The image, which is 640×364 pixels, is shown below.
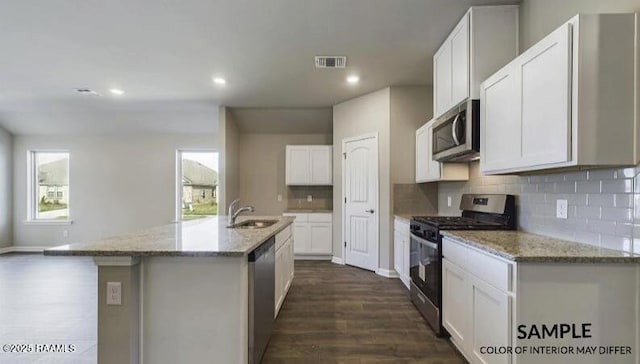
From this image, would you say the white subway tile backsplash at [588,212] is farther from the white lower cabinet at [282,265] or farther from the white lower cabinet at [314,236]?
the white lower cabinet at [314,236]

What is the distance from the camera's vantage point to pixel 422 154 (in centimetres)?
420

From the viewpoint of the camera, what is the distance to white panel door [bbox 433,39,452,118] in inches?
123

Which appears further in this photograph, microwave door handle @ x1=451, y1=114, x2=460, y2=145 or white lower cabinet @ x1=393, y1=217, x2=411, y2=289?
white lower cabinet @ x1=393, y1=217, x2=411, y2=289

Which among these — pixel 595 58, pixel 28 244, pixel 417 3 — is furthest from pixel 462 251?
pixel 28 244

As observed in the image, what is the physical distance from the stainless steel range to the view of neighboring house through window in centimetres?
500

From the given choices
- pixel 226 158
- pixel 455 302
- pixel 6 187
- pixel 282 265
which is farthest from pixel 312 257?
pixel 6 187

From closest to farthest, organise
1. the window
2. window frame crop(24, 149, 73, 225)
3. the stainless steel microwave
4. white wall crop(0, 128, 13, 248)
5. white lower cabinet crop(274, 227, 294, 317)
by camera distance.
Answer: the stainless steel microwave
white lower cabinet crop(274, 227, 294, 317)
white wall crop(0, 128, 13, 248)
window frame crop(24, 149, 73, 225)
the window

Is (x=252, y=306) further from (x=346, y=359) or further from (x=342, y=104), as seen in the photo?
(x=342, y=104)

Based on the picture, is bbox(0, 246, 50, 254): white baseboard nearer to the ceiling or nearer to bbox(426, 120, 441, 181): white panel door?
the ceiling

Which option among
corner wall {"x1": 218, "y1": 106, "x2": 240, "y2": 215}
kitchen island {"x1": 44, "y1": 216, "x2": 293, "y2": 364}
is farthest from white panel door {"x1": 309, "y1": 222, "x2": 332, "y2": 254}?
kitchen island {"x1": 44, "y1": 216, "x2": 293, "y2": 364}

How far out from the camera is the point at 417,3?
8.75ft

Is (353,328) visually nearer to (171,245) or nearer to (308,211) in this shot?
(171,245)

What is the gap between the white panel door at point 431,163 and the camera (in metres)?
3.70

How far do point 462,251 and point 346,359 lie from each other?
1.17m
